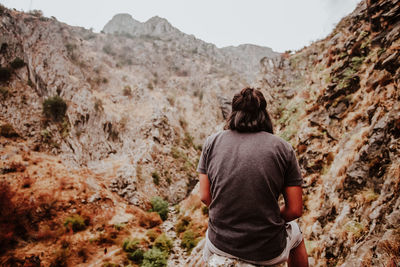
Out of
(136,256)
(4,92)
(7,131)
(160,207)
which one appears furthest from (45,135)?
(136,256)

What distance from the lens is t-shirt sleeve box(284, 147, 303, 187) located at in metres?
1.70

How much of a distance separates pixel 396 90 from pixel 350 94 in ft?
9.51

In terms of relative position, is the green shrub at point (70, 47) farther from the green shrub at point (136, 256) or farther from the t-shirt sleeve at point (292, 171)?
the t-shirt sleeve at point (292, 171)

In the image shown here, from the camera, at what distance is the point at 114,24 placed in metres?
68.0

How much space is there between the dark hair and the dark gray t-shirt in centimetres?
10

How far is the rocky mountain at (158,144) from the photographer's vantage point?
4195 mm

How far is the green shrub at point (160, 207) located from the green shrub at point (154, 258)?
5.56m

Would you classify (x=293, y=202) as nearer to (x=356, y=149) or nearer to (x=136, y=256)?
(x=356, y=149)

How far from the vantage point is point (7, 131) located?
53.0 feet

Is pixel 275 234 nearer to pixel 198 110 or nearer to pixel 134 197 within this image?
pixel 134 197

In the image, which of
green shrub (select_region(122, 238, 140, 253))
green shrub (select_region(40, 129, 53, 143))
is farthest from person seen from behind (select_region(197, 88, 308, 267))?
green shrub (select_region(40, 129, 53, 143))

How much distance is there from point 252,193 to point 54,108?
2469 cm

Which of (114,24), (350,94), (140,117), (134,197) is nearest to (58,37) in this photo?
(140,117)

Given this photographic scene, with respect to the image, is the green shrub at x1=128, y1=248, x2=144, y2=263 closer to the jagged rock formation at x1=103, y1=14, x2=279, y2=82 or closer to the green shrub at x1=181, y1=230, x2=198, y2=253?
the green shrub at x1=181, y1=230, x2=198, y2=253
